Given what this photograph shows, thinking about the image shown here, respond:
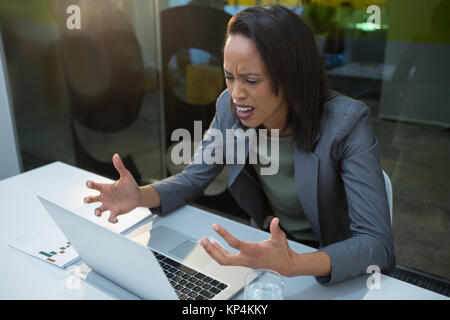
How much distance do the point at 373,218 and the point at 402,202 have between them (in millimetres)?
1413

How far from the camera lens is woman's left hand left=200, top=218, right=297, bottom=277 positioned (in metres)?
0.91

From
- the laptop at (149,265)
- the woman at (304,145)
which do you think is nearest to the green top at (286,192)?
the woman at (304,145)

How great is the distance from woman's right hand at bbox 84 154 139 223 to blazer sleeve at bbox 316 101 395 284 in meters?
0.59

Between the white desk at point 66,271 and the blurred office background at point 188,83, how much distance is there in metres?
1.39

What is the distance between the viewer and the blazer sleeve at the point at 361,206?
1040mm

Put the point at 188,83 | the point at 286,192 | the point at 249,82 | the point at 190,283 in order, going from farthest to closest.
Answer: the point at 188,83 → the point at 286,192 → the point at 249,82 → the point at 190,283

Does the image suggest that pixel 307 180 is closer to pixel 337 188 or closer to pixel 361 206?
pixel 337 188

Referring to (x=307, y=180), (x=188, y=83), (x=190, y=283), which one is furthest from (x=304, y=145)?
(x=188, y=83)

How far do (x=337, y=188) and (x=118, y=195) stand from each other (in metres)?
0.68

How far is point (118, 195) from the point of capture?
129 centimetres
